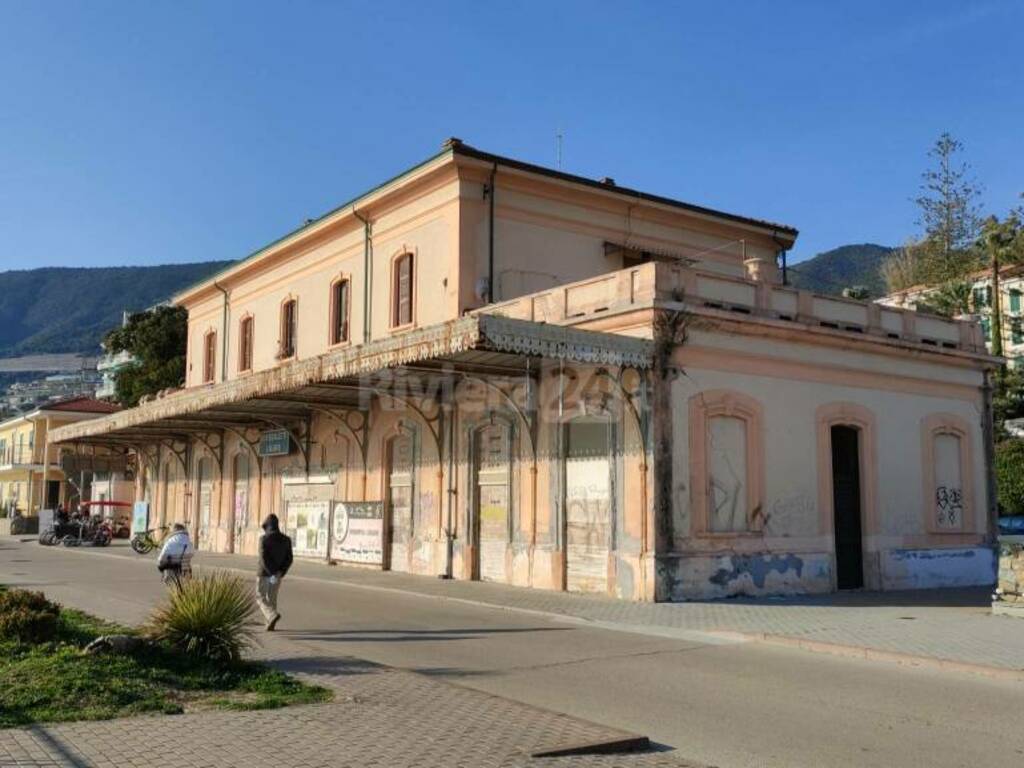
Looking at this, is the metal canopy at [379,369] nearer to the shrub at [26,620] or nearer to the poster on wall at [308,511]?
the poster on wall at [308,511]

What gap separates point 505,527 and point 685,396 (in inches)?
196

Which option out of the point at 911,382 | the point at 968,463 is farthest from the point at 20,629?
the point at 968,463

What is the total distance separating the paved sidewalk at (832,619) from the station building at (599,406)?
0.91 meters

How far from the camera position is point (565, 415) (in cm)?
1891

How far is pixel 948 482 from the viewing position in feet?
73.7

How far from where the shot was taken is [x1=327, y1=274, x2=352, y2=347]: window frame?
27.5 meters

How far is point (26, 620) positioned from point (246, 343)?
24531 millimetres

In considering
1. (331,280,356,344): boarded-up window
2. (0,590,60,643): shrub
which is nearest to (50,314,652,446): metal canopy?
(331,280,356,344): boarded-up window

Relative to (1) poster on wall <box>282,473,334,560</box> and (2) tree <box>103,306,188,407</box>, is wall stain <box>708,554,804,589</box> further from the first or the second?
(2) tree <box>103,306,188,407</box>

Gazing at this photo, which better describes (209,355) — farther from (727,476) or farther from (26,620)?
(26,620)

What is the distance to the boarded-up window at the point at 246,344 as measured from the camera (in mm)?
33562

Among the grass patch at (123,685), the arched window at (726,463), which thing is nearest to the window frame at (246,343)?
the arched window at (726,463)

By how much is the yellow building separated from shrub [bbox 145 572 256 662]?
183ft

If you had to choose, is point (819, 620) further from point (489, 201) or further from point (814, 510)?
point (489, 201)
